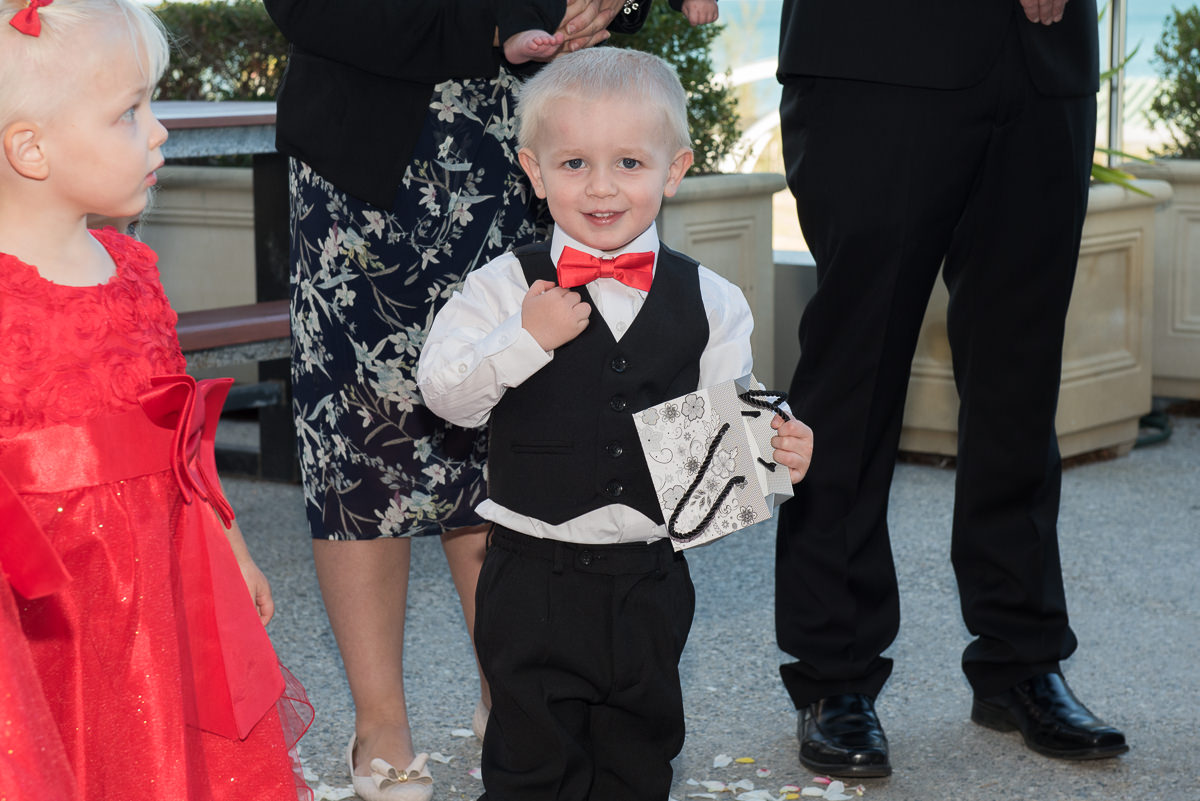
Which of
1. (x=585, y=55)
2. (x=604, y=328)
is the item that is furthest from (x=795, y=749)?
(x=585, y=55)

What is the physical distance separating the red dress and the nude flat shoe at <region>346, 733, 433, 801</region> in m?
0.67

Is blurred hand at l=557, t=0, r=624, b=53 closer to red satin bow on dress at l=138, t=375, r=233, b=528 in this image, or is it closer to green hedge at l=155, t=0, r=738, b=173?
red satin bow on dress at l=138, t=375, r=233, b=528

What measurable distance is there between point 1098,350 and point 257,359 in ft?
8.98

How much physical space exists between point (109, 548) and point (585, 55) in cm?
88

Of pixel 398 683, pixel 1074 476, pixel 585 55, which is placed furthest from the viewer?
pixel 1074 476

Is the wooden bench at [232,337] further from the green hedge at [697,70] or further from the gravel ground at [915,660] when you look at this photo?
the green hedge at [697,70]

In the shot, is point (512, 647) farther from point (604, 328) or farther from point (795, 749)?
point (795, 749)

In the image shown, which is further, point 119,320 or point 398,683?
point 398,683

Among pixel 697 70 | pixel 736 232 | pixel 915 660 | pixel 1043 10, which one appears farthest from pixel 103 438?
pixel 697 70

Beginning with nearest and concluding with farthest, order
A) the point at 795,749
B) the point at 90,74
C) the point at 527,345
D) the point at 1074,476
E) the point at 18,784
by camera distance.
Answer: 1. the point at 18,784
2. the point at 90,74
3. the point at 527,345
4. the point at 795,749
5. the point at 1074,476

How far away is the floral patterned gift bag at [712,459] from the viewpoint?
1.91 m

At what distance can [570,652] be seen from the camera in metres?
1.96

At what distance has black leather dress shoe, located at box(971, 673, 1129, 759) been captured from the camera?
2.54 m

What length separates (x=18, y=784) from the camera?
4.74 ft
